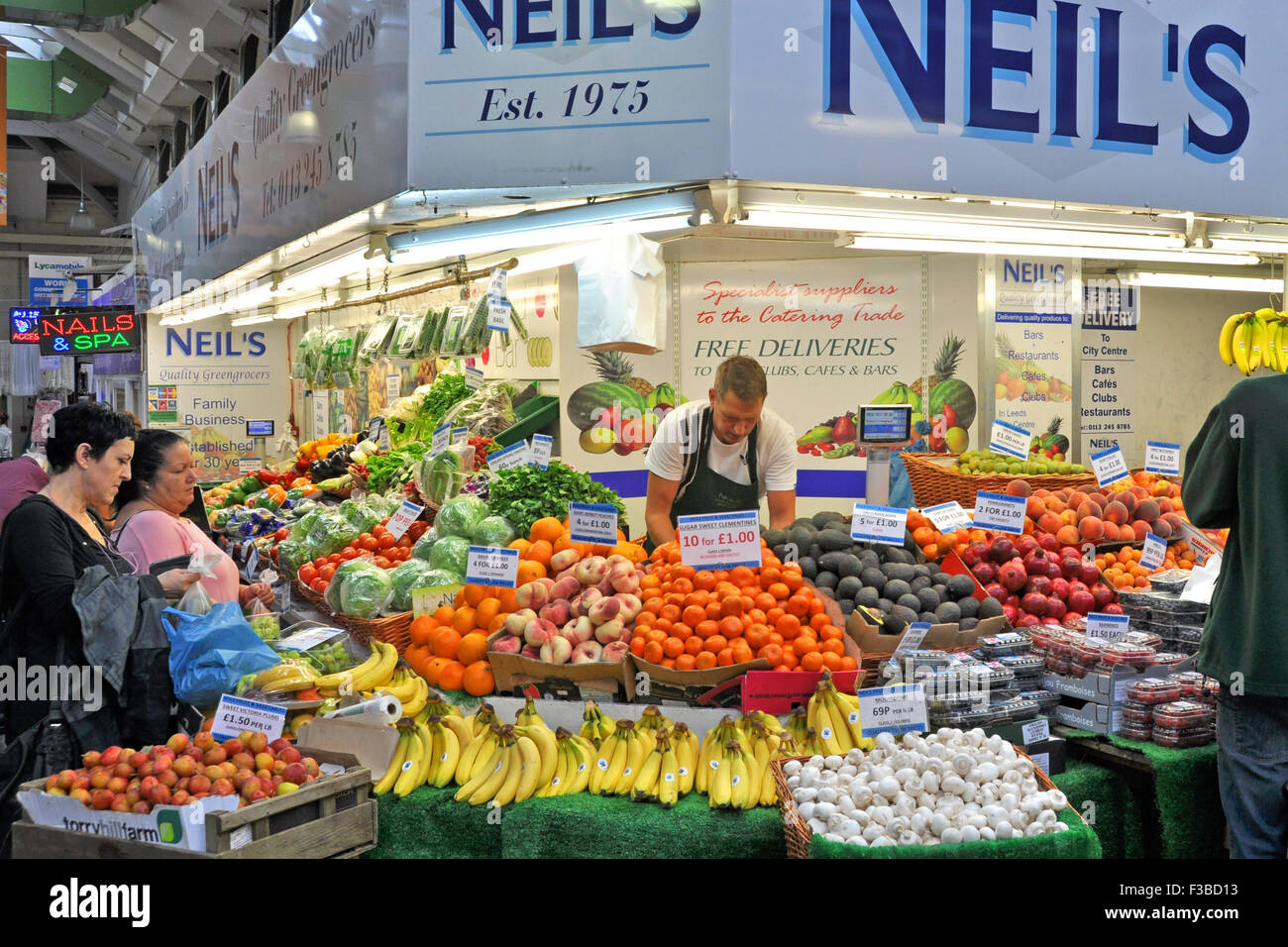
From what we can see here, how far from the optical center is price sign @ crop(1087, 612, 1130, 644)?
12.6 ft

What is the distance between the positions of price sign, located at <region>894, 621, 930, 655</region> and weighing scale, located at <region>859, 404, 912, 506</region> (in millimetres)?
1127

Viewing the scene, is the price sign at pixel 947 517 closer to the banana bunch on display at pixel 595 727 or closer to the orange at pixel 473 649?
the banana bunch on display at pixel 595 727

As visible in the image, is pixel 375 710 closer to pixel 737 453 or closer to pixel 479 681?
pixel 479 681

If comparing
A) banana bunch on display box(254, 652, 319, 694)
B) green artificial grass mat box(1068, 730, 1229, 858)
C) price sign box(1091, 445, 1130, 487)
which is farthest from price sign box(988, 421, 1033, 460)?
banana bunch on display box(254, 652, 319, 694)

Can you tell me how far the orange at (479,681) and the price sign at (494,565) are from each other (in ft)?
1.17

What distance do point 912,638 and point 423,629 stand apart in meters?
1.81

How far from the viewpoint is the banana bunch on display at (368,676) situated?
12.0ft

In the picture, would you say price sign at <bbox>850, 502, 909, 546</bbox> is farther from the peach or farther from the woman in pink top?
the woman in pink top

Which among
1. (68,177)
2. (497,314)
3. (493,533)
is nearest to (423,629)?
(493,533)

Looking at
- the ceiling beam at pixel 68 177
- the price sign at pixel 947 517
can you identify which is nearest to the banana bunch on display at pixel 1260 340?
the price sign at pixel 947 517

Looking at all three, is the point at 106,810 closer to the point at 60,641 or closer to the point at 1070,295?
the point at 60,641

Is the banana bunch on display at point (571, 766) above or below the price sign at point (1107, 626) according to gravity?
below

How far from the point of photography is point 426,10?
4.14 meters
